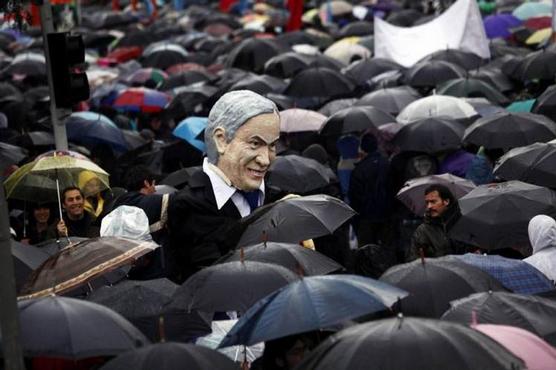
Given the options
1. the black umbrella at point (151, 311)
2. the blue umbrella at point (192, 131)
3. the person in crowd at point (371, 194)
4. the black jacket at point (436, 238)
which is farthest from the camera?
the blue umbrella at point (192, 131)

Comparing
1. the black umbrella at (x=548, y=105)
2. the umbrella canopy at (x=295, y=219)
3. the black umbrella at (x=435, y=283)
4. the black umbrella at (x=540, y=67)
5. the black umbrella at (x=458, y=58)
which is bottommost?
the black umbrella at (x=458, y=58)

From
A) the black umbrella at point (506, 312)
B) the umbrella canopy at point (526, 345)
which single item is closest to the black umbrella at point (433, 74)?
the black umbrella at point (506, 312)

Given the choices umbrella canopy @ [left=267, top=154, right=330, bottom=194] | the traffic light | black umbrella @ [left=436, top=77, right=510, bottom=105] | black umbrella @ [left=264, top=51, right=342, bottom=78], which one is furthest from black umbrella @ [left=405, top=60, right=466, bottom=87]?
the traffic light

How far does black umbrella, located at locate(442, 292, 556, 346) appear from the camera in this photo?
Result: 7801mm

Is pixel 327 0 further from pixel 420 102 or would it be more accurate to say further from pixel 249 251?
pixel 249 251

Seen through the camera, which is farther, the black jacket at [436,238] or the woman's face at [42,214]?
the woman's face at [42,214]

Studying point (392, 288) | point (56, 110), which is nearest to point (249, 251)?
point (392, 288)

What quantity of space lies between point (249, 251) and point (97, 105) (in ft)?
46.2

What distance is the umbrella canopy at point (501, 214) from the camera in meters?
11.7

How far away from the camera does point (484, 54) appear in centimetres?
2353

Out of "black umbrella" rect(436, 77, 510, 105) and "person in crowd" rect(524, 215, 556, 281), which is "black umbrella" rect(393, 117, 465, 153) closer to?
"black umbrella" rect(436, 77, 510, 105)

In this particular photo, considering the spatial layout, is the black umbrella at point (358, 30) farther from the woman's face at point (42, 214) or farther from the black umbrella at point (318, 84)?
the woman's face at point (42, 214)

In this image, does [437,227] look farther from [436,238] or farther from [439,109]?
[439,109]

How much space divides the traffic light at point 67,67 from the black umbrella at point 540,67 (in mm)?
6866
